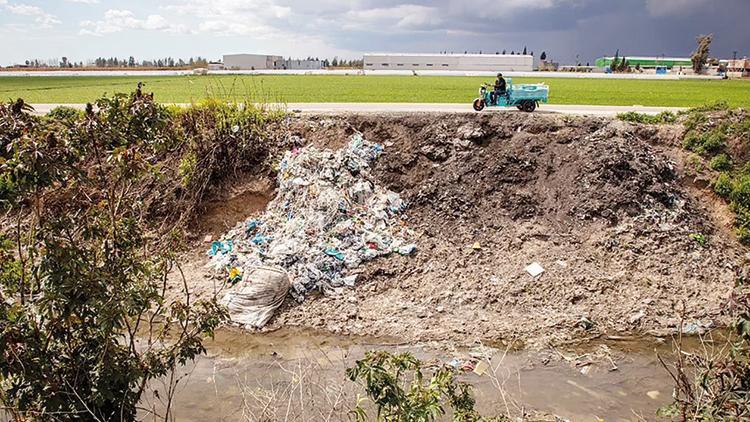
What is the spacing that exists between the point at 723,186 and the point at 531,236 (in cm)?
404

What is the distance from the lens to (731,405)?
3.09 m

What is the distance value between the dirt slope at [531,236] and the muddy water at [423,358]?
1.37 ft

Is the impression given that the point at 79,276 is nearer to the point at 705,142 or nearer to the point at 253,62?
the point at 705,142

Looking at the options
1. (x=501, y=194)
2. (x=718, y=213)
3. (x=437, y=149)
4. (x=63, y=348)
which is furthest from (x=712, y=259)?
(x=63, y=348)

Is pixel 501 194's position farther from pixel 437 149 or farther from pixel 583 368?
pixel 583 368

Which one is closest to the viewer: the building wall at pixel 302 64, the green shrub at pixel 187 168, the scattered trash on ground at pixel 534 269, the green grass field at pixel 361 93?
the scattered trash on ground at pixel 534 269

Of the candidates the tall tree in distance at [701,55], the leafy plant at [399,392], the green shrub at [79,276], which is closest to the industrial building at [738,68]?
the tall tree in distance at [701,55]

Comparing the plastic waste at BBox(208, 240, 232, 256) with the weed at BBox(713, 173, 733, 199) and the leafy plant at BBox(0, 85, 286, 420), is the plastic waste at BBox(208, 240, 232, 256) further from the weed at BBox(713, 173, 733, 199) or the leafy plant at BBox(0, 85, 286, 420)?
the weed at BBox(713, 173, 733, 199)

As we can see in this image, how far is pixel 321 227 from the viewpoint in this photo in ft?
30.9

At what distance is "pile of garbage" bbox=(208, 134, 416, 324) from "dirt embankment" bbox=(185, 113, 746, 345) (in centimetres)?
29

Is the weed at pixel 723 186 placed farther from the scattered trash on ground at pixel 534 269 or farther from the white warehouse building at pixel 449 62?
the white warehouse building at pixel 449 62

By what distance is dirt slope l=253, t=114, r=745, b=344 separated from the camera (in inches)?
304

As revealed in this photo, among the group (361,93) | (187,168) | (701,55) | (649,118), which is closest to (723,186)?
(649,118)

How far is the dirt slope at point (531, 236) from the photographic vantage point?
304 inches
